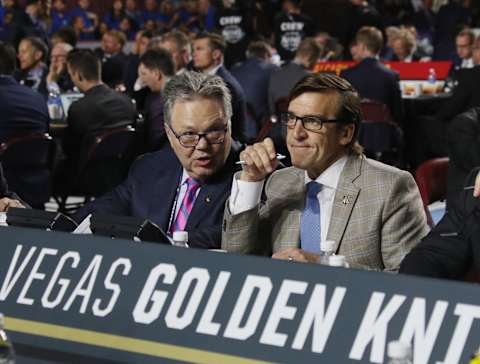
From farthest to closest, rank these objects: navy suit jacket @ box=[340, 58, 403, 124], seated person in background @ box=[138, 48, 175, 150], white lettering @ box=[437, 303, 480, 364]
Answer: navy suit jacket @ box=[340, 58, 403, 124] → seated person in background @ box=[138, 48, 175, 150] → white lettering @ box=[437, 303, 480, 364]

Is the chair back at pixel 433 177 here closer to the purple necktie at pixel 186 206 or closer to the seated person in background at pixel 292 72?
the purple necktie at pixel 186 206

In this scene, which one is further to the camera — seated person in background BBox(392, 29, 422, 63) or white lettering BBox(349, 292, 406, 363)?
seated person in background BBox(392, 29, 422, 63)

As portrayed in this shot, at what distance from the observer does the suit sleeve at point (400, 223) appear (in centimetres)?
312

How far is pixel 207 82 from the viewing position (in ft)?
11.6

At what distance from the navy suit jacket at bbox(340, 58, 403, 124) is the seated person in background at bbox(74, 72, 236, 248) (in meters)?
5.91

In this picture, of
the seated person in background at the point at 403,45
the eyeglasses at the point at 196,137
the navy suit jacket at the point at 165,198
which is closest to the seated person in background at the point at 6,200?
the navy suit jacket at the point at 165,198

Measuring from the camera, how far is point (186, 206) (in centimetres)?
366

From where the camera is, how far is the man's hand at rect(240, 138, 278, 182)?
3178mm

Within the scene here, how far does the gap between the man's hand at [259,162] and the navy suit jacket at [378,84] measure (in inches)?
252

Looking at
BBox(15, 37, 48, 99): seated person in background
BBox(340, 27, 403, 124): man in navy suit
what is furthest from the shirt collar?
BBox(15, 37, 48, 99): seated person in background

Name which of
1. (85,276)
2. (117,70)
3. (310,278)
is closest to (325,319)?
(310,278)

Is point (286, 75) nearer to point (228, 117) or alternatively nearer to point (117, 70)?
point (117, 70)

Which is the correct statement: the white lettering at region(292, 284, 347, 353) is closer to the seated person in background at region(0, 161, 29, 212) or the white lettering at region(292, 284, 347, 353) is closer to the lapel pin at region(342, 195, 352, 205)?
the lapel pin at region(342, 195, 352, 205)

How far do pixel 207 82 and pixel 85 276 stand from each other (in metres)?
1.31
